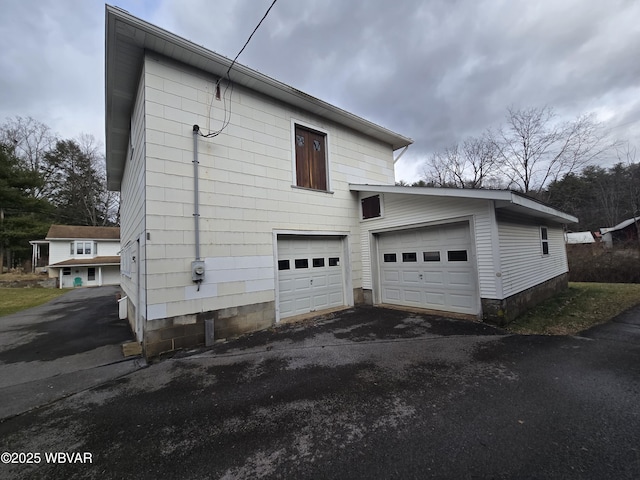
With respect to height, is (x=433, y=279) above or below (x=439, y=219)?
below

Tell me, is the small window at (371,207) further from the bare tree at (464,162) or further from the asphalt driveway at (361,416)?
the bare tree at (464,162)

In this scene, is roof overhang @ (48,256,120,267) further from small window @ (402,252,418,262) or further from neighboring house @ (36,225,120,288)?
small window @ (402,252,418,262)

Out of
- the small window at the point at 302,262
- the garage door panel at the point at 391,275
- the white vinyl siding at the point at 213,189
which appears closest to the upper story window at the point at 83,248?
the white vinyl siding at the point at 213,189

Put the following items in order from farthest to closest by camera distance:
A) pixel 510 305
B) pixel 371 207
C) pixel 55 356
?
pixel 371 207 < pixel 510 305 < pixel 55 356

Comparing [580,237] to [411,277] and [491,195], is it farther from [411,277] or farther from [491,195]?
[491,195]

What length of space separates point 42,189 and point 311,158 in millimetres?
32232

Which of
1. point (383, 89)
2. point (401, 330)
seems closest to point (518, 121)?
point (383, 89)

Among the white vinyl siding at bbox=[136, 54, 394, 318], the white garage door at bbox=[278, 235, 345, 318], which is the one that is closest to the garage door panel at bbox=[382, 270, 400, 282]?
the white garage door at bbox=[278, 235, 345, 318]

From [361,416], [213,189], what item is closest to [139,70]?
[213,189]

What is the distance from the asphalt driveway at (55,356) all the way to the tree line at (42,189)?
17.8 metres

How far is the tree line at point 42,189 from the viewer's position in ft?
68.3

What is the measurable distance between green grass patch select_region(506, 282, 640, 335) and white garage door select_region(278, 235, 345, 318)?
4478 millimetres

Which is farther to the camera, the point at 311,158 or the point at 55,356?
the point at 311,158

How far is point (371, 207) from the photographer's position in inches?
329
